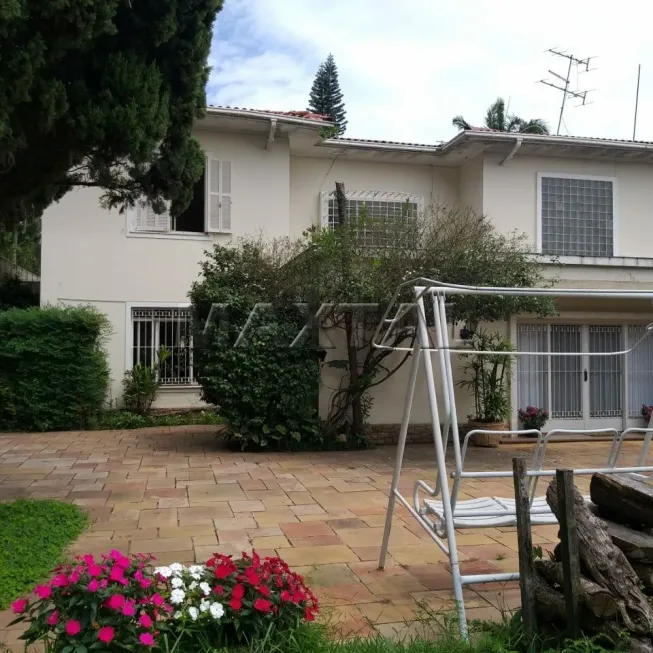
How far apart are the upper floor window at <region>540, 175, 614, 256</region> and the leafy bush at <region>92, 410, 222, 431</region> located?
322 inches

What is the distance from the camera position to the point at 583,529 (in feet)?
10.3

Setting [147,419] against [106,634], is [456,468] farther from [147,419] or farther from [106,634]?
[147,419]

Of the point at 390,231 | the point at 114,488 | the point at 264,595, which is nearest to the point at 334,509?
the point at 114,488

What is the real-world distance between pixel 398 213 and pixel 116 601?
38.3ft

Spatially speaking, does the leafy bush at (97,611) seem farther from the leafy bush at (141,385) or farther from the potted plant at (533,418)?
the leafy bush at (141,385)

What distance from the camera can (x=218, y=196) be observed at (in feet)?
43.9

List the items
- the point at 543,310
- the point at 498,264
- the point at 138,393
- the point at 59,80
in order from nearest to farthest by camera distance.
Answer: the point at 59,80
the point at 498,264
the point at 543,310
the point at 138,393

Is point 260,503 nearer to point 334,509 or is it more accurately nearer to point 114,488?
point 334,509

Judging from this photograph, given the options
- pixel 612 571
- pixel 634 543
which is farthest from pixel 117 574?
pixel 634 543

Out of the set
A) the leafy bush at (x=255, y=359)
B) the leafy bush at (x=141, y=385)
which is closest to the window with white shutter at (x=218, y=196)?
the leafy bush at (x=141, y=385)

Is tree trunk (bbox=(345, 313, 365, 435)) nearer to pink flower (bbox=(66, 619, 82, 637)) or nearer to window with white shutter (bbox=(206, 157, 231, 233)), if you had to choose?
window with white shutter (bbox=(206, 157, 231, 233))

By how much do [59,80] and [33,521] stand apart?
3.76m

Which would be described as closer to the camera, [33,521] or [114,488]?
[33,521]

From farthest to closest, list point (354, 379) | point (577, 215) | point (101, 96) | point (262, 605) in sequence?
point (577, 215), point (354, 379), point (101, 96), point (262, 605)
